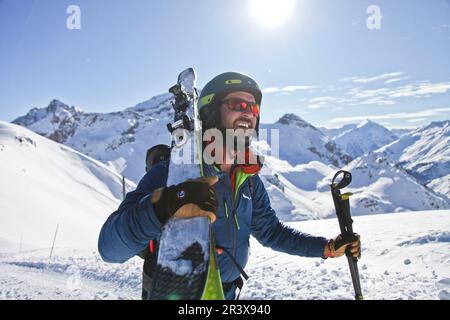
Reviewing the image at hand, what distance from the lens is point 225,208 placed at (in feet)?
9.20

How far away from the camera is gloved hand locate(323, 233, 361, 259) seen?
338 centimetres

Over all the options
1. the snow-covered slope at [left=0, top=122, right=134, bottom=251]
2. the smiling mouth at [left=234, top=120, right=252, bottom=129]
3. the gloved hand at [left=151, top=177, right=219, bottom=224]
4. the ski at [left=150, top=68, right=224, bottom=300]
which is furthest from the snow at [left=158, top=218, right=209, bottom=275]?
the snow-covered slope at [left=0, top=122, right=134, bottom=251]

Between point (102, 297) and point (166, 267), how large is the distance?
678cm

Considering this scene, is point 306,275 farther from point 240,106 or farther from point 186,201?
point 186,201

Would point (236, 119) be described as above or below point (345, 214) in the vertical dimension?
above

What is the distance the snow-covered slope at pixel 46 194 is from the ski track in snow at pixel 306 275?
8.16 meters

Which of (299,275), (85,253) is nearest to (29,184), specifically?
(85,253)

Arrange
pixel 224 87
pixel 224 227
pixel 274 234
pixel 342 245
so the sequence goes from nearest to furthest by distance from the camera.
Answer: pixel 224 227 → pixel 224 87 → pixel 342 245 → pixel 274 234

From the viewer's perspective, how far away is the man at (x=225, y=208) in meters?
2.10

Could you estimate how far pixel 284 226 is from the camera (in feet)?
12.3

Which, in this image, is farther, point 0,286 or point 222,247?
point 0,286

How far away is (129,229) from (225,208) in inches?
34.2

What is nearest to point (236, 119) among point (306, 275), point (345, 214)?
point (345, 214)
